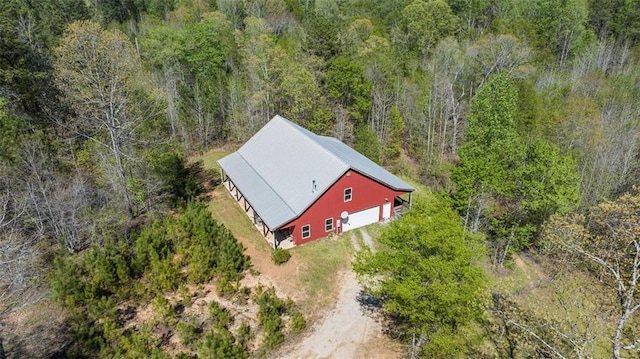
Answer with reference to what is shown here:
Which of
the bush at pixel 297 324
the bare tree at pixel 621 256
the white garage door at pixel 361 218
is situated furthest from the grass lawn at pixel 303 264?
the bare tree at pixel 621 256

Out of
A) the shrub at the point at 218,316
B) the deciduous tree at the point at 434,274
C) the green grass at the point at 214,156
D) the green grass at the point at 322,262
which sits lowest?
the green grass at the point at 214,156

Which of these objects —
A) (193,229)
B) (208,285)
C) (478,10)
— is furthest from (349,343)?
(478,10)

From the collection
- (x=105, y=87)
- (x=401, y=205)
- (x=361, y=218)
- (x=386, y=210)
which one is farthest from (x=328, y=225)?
(x=105, y=87)

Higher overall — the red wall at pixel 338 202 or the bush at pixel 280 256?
the red wall at pixel 338 202

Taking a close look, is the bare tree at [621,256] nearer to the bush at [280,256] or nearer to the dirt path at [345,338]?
the dirt path at [345,338]

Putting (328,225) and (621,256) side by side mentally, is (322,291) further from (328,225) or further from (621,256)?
(621,256)
